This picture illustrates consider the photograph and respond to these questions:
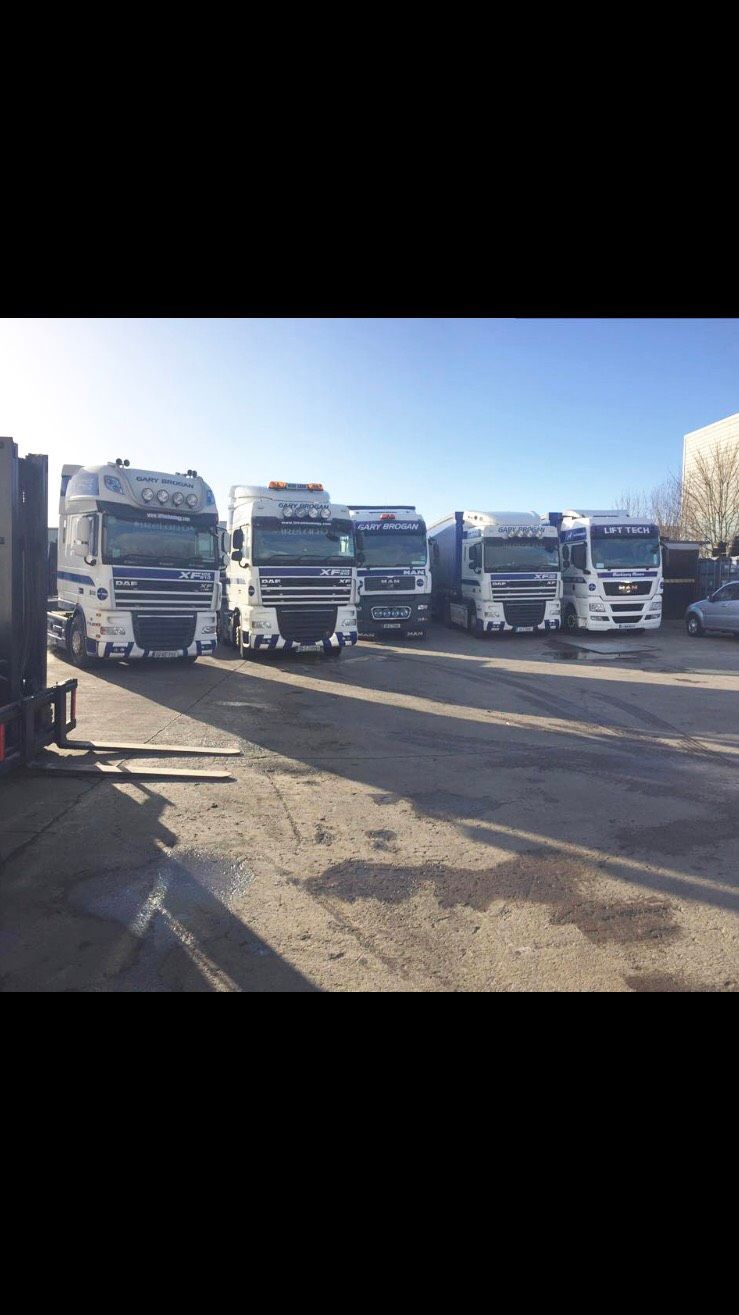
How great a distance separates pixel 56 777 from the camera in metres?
7.20

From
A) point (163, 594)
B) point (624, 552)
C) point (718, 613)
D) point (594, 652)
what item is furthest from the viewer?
point (718, 613)

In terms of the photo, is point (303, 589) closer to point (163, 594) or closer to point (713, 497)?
point (163, 594)

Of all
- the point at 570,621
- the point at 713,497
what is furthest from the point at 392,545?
the point at 713,497

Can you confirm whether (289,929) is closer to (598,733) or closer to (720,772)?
(720,772)

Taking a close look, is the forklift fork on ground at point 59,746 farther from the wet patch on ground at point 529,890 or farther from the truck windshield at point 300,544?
the truck windshield at point 300,544

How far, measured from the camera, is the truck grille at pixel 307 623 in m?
14.5

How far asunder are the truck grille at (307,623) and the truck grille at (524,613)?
668 centimetres

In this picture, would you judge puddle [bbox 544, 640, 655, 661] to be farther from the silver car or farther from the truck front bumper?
the truck front bumper

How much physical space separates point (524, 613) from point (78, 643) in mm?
11280

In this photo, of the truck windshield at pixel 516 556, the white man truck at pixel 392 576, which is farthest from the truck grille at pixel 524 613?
the white man truck at pixel 392 576

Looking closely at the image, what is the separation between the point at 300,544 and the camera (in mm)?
14625

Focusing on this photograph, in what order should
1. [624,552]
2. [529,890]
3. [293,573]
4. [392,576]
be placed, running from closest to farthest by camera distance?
1. [529,890]
2. [293,573]
3. [392,576]
4. [624,552]
